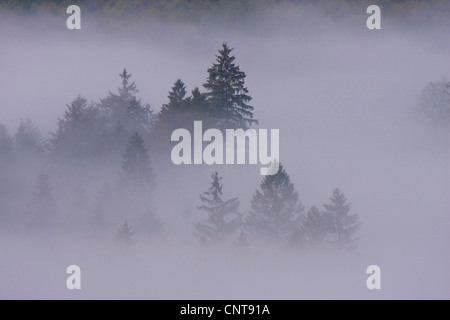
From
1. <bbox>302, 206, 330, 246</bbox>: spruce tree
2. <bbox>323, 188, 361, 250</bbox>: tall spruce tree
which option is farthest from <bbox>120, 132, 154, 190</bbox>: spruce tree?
<bbox>323, 188, 361, 250</bbox>: tall spruce tree

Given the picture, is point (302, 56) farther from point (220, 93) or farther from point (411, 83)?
point (220, 93)

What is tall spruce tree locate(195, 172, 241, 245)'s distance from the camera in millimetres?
24383

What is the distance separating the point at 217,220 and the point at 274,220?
7.47ft

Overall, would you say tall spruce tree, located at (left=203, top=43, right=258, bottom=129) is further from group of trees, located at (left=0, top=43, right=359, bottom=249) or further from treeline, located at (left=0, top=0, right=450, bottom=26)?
treeline, located at (left=0, top=0, right=450, bottom=26)

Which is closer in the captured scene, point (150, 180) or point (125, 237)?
point (125, 237)

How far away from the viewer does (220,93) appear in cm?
2764

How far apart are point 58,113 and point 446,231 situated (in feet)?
98.9

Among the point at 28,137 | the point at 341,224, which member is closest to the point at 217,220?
the point at 341,224

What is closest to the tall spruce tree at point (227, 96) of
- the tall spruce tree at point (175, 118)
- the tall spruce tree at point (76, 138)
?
the tall spruce tree at point (175, 118)

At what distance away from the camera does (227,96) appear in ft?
91.5

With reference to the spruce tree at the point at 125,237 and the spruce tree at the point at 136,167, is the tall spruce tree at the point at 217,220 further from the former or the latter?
the spruce tree at the point at 136,167

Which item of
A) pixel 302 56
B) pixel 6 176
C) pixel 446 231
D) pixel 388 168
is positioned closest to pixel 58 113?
pixel 6 176

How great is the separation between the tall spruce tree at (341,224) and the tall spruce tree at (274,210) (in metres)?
1.33

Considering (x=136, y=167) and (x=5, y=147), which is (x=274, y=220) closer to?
(x=136, y=167)
